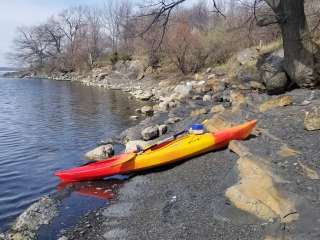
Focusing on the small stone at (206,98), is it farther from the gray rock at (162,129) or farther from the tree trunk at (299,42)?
the tree trunk at (299,42)

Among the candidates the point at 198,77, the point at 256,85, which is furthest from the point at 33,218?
the point at 198,77

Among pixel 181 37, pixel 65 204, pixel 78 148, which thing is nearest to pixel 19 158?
pixel 78 148

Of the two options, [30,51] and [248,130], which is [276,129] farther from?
[30,51]

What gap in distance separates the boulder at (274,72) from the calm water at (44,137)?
5.85 m

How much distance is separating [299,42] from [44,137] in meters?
9.32

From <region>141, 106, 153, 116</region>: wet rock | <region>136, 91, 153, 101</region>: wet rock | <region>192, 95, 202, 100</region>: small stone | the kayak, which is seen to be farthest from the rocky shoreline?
<region>136, 91, 153, 101</region>: wet rock

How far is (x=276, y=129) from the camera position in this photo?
9695mm

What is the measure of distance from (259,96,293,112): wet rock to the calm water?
A: 5129mm

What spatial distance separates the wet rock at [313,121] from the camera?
880 centimetres

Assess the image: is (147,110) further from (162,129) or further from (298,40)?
(298,40)

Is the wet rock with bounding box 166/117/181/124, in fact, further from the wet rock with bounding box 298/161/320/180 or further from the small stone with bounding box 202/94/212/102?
the wet rock with bounding box 298/161/320/180

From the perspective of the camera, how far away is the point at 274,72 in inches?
541

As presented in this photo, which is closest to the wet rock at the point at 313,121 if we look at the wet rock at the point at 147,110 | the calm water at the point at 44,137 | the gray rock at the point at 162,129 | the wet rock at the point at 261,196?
the wet rock at the point at 261,196

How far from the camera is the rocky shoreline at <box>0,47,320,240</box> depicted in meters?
6.09
